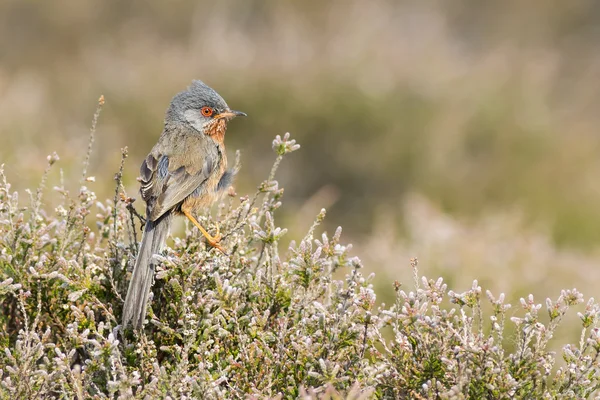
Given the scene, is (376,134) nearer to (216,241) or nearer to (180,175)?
(180,175)

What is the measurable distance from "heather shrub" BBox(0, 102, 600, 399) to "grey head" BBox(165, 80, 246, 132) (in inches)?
46.1

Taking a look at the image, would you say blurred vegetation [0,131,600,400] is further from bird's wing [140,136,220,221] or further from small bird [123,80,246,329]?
bird's wing [140,136,220,221]

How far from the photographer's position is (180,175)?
4.59 meters

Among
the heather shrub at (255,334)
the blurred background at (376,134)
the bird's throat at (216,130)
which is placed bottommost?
the heather shrub at (255,334)

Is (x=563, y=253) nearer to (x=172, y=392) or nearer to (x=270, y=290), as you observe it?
(x=270, y=290)

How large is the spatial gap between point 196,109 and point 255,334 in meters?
2.08

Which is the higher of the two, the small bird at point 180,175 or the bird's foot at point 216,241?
the small bird at point 180,175

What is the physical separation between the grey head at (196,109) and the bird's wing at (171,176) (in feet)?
0.84

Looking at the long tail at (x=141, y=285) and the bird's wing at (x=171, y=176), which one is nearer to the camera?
the long tail at (x=141, y=285)

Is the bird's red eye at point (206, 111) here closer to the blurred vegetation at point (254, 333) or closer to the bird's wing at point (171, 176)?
the bird's wing at point (171, 176)

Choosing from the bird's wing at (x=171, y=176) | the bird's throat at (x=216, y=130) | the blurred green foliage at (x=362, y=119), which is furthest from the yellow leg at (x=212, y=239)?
the blurred green foliage at (x=362, y=119)

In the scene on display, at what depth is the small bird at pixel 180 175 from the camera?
3.69m

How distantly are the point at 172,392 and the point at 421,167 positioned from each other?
30.7 ft

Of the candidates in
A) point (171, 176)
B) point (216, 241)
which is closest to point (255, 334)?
point (216, 241)
